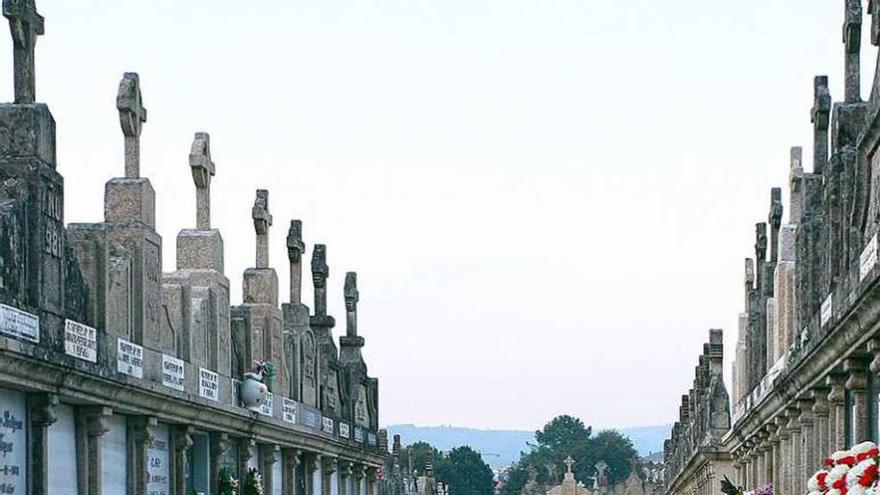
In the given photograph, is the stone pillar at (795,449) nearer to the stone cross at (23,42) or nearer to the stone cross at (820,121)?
the stone cross at (820,121)

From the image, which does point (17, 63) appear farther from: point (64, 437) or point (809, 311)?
point (809, 311)

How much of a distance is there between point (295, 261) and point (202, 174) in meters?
9.86

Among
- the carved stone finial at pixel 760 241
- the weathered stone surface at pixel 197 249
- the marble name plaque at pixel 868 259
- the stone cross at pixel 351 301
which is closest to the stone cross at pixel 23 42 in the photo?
the marble name plaque at pixel 868 259

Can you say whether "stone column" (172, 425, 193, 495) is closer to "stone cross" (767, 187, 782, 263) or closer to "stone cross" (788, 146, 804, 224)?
"stone cross" (788, 146, 804, 224)

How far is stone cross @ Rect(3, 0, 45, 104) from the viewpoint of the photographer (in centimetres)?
2198

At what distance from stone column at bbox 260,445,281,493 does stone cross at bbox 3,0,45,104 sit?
15970mm

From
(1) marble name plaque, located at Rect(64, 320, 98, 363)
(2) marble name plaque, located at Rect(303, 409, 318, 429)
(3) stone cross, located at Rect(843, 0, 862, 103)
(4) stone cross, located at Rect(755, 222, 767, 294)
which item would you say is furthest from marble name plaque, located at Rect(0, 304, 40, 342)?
(4) stone cross, located at Rect(755, 222, 767, 294)

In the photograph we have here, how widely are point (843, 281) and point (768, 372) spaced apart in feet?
48.3

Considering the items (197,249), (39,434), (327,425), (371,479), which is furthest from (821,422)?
(371,479)

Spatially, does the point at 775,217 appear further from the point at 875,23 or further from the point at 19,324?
the point at 19,324

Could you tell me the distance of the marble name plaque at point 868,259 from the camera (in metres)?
19.3

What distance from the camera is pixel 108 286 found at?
80.3 ft

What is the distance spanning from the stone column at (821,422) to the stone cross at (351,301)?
24.0 metres

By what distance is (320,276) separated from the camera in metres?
46.2
